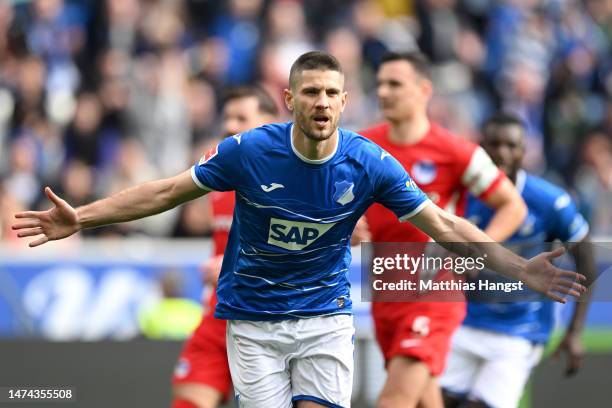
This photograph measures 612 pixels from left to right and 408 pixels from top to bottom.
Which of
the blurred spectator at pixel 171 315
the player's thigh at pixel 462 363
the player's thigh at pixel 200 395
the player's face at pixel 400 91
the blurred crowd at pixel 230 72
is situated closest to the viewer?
the player's thigh at pixel 200 395

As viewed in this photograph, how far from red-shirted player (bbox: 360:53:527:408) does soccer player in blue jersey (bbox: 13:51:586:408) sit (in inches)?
51.2

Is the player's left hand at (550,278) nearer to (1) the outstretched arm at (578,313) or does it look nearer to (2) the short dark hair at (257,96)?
(1) the outstretched arm at (578,313)

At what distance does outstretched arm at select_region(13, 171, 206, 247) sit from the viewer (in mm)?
6086

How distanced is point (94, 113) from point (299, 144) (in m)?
8.84

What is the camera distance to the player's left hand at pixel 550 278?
603 cm

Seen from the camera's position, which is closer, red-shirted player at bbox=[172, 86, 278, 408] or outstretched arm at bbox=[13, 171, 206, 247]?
outstretched arm at bbox=[13, 171, 206, 247]

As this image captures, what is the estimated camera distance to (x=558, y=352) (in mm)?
8672

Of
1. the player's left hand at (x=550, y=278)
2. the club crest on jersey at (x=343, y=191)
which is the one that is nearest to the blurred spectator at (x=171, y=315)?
the club crest on jersey at (x=343, y=191)

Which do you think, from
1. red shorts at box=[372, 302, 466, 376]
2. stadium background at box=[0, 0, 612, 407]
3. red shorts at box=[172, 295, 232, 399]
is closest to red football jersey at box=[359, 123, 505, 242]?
red shorts at box=[372, 302, 466, 376]

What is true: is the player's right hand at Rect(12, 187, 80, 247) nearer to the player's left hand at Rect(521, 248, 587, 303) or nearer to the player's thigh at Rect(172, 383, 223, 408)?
the player's thigh at Rect(172, 383, 223, 408)

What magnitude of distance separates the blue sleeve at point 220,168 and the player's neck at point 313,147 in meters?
0.30

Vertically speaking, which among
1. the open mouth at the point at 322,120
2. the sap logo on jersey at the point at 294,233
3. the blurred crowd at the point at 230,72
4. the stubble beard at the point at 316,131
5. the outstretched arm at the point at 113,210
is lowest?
the sap logo on jersey at the point at 294,233

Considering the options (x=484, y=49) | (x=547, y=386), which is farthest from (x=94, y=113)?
(x=547, y=386)
